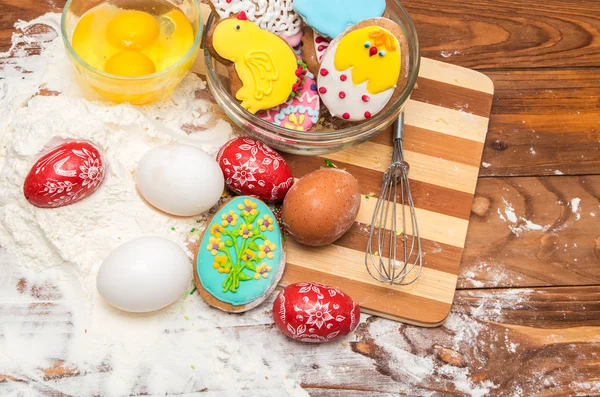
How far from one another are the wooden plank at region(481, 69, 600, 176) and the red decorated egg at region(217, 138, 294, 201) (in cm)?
50

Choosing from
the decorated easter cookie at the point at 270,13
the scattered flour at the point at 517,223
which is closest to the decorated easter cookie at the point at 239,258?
the decorated easter cookie at the point at 270,13

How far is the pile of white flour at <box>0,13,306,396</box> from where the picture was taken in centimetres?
140

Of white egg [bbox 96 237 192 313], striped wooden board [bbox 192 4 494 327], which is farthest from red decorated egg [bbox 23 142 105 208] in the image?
striped wooden board [bbox 192 4 494 327]

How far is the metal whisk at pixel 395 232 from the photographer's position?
1.48m

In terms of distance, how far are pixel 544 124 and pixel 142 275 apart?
3.34 ft

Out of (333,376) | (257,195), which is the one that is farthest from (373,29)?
(333,376)

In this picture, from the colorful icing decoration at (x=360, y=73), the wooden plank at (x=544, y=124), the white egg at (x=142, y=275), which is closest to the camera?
the white egg at (x=142, y=275)

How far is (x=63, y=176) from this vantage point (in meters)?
1.33

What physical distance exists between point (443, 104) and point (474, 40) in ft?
0.77

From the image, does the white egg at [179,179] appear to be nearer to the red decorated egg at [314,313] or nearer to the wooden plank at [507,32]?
the red decorated egg at [314,313]

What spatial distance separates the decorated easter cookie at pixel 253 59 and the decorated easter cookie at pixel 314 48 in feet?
0.23

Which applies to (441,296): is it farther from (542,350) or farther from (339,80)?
(339,80)

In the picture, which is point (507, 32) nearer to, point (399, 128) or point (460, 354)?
point (399, 128)

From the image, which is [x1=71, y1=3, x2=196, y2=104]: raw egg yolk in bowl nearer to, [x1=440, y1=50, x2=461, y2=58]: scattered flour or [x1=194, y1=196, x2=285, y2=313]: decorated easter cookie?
[x1=194, y1=196, x2=285, y2=313]: decorated easter cookie
